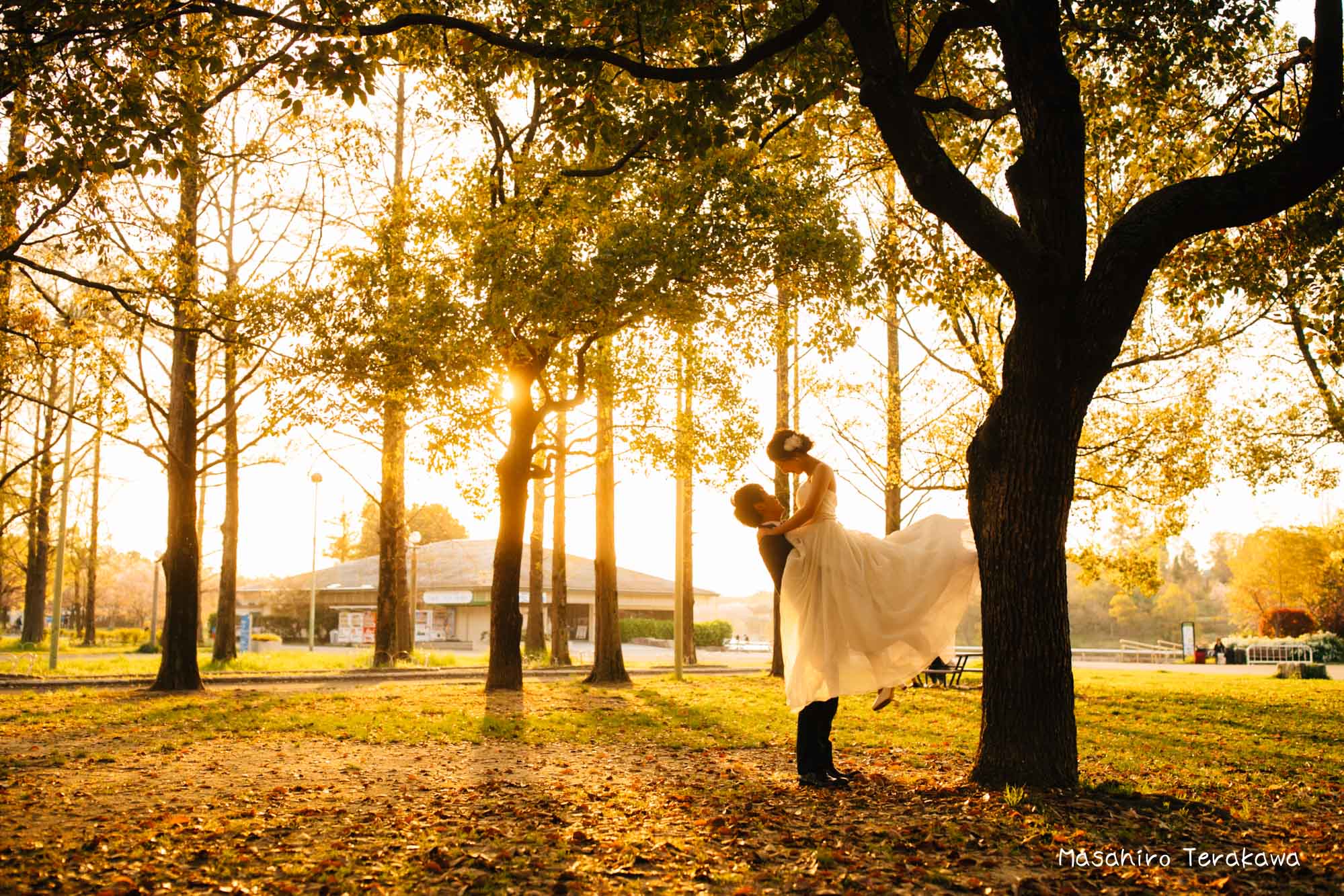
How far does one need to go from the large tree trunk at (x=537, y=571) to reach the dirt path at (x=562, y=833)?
A: 52.4 feet

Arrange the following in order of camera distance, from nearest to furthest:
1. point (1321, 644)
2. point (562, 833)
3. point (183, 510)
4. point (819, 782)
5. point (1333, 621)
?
point (562, 833) → point (819, 782) → point (183, 510) → point (1321, 644) → point (1333, 621)

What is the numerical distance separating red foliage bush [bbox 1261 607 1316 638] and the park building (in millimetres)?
29207

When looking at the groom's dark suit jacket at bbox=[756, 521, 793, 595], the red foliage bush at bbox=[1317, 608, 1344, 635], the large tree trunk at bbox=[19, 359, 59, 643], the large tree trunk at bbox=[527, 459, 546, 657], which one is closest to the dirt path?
the groom's dark suit jacket at bbox=[756, 521, 793, 595]

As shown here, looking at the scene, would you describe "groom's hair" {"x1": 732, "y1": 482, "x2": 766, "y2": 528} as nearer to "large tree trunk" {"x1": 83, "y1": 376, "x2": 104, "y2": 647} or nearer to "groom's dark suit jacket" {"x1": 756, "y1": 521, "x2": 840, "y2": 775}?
"groom's dark suit jacket" {"x1": 756, "y1": 521, "x2": 840, "y2": 775}

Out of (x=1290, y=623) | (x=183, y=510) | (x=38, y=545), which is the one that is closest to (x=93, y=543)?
(x=38, y=545)

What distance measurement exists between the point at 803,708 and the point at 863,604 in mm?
841

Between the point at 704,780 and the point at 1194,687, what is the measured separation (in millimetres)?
15904

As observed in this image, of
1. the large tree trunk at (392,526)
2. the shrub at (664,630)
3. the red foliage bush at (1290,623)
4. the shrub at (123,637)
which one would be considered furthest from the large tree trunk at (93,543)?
the red foliage bush at (1290,623)

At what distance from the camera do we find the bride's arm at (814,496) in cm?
688

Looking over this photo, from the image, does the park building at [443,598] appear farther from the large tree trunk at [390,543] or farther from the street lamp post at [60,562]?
the street lamp post at [60,562]

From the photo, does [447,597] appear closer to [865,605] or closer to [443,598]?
[443,598]

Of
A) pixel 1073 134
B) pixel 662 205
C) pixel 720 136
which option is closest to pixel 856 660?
pixel 1073 134

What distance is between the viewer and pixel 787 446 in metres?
7.31

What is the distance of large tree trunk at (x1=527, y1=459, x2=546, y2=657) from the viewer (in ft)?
82.9
